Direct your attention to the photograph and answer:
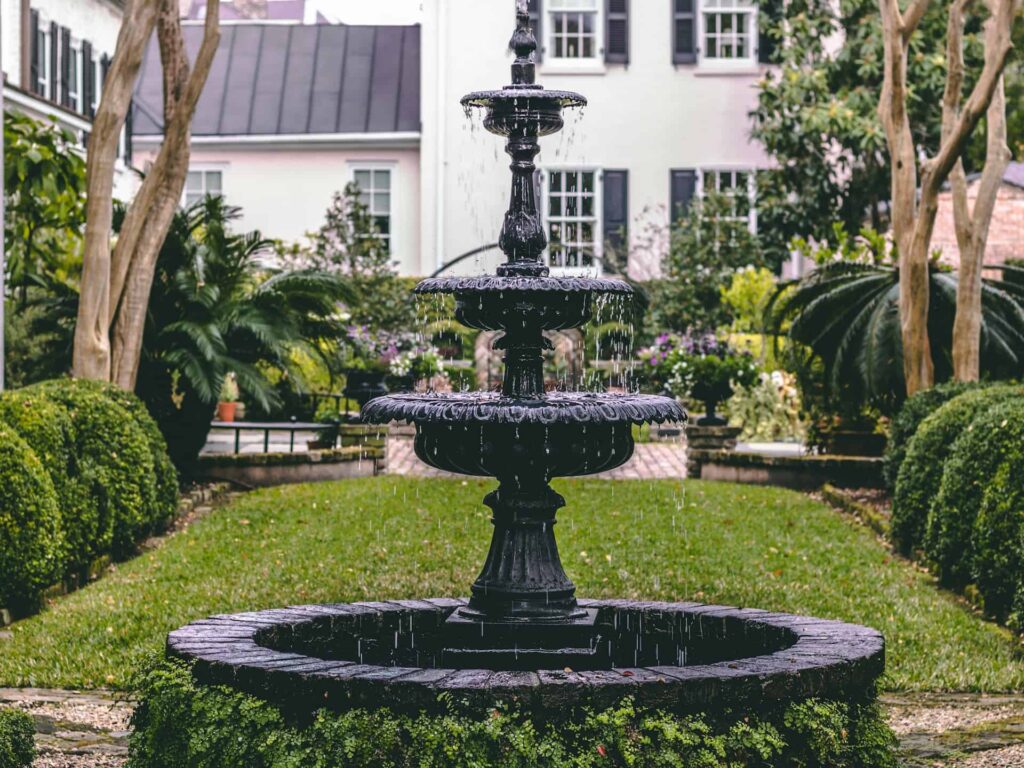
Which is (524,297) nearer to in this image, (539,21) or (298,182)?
(539,21)

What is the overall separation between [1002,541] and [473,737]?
4919 millimetres

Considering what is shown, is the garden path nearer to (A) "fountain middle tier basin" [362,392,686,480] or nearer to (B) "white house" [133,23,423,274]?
(A) "fountain middle tier basin" [362,392,686,480]

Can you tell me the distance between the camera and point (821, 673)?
17.8 ft

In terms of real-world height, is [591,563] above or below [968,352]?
below

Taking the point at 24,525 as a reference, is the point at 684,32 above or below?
above

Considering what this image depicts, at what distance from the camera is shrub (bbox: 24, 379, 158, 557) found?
10758 millimetres

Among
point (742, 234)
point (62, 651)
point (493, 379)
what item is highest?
point (742, 234)

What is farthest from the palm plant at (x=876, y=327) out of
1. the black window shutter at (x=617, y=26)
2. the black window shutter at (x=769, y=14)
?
the black window shutter at (x=617, y=26)

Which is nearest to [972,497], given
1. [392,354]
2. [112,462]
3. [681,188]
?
[112,462]

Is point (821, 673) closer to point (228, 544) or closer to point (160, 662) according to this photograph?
point (160, 662)

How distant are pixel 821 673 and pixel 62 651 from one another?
4.42 m

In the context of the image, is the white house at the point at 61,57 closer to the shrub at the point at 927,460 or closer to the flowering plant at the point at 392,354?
the flowering plant at the point at 392,354

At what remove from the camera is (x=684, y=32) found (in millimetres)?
26359

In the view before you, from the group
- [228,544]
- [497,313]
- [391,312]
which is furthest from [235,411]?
[497,313]
